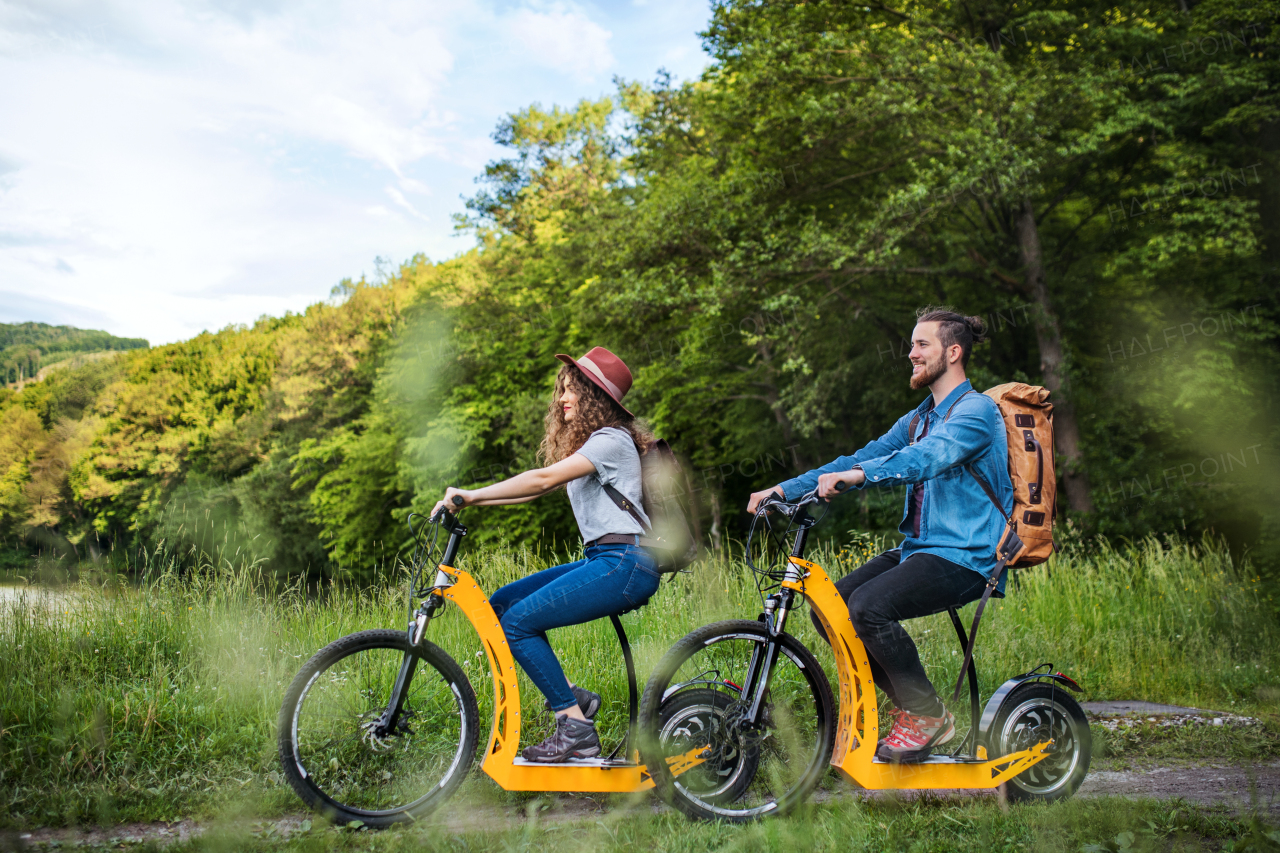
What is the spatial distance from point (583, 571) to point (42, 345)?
54945mm

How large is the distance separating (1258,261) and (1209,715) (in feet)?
44.7

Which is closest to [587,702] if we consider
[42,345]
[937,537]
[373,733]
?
[373,733]

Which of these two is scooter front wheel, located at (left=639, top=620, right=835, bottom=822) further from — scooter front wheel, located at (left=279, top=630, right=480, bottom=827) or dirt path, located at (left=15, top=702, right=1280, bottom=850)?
scooter front wheel, located at (left=279, top=630, right=480, bottom=827)

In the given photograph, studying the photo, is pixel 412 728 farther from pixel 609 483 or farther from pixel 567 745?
pixel 609 483

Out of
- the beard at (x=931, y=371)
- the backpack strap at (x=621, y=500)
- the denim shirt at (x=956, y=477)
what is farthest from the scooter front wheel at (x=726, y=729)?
the beard at (x=931, y=371)

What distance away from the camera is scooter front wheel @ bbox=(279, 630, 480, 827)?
3.16 meters

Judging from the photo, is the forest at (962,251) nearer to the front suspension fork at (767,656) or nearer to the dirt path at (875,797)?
the dirt path at (875,797)

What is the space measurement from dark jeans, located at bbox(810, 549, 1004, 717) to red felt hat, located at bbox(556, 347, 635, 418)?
→ 122cm

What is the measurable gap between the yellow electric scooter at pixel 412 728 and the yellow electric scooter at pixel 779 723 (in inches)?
3.2

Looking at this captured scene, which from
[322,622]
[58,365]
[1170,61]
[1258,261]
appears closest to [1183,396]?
[1258,261]

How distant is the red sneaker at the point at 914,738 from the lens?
3445 mm

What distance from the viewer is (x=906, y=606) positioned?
3387 mm

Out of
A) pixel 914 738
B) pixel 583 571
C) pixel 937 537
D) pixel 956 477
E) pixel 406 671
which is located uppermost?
pixel 956 477

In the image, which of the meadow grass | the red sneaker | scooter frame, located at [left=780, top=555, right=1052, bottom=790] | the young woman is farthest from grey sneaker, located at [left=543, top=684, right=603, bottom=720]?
the red sneaker
